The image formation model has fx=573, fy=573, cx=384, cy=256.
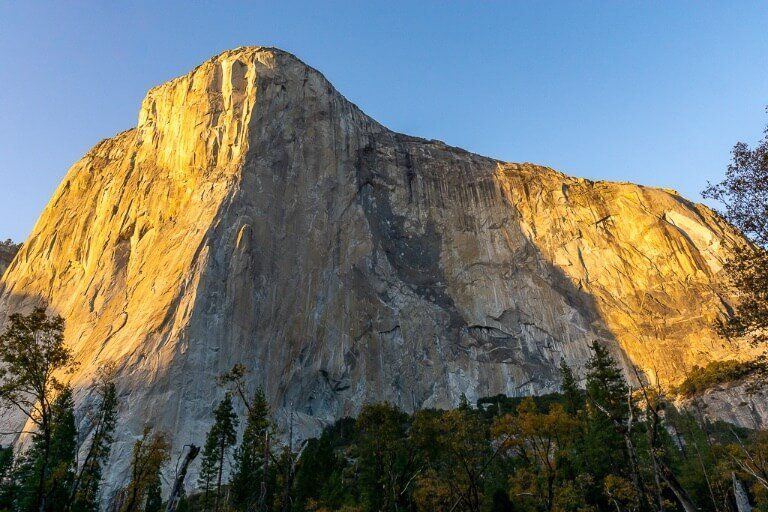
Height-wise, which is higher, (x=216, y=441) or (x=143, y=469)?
(x=216, y=441)

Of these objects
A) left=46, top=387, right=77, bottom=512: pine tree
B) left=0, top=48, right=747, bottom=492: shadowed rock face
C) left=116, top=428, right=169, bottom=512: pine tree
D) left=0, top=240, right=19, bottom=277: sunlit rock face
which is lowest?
left=116, top=428, right=169, bottom=512: pine tree

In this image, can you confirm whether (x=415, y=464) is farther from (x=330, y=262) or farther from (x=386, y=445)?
(x=330, y=262)

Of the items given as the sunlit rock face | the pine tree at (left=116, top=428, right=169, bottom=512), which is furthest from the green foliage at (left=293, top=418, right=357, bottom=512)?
the sunlit rock face

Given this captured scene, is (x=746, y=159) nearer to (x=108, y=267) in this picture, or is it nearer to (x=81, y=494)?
(x=81, y=494)

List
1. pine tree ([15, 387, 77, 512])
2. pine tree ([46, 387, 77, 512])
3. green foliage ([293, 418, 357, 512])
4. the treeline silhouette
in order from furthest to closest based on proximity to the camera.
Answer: green foliage ([293, 418, 357, 512]), pine tree ([46, 387, 77, 512]), pine tree ([15, 387, 77, 512]), the treeline silhouette

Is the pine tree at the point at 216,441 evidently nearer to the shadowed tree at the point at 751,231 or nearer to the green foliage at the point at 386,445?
the green foliage at the point at 386,445

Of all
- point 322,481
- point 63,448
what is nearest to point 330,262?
point 322,481

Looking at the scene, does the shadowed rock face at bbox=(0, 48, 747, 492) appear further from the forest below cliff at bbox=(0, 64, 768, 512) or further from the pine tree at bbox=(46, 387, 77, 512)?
the forest below cliff at bbox=(0, 64, 768, 512)

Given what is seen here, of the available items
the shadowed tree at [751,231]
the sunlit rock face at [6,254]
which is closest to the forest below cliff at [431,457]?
the shadowed tree at [751,231]

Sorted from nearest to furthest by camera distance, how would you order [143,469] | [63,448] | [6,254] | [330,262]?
[143,469]
[63,448]
[330,262]
[6,254]

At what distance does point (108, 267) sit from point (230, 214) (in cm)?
1510

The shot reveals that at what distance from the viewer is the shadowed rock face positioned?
5322cm

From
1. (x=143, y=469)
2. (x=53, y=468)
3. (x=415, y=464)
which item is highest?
(x=53, y=468)

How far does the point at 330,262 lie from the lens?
2579 inches
